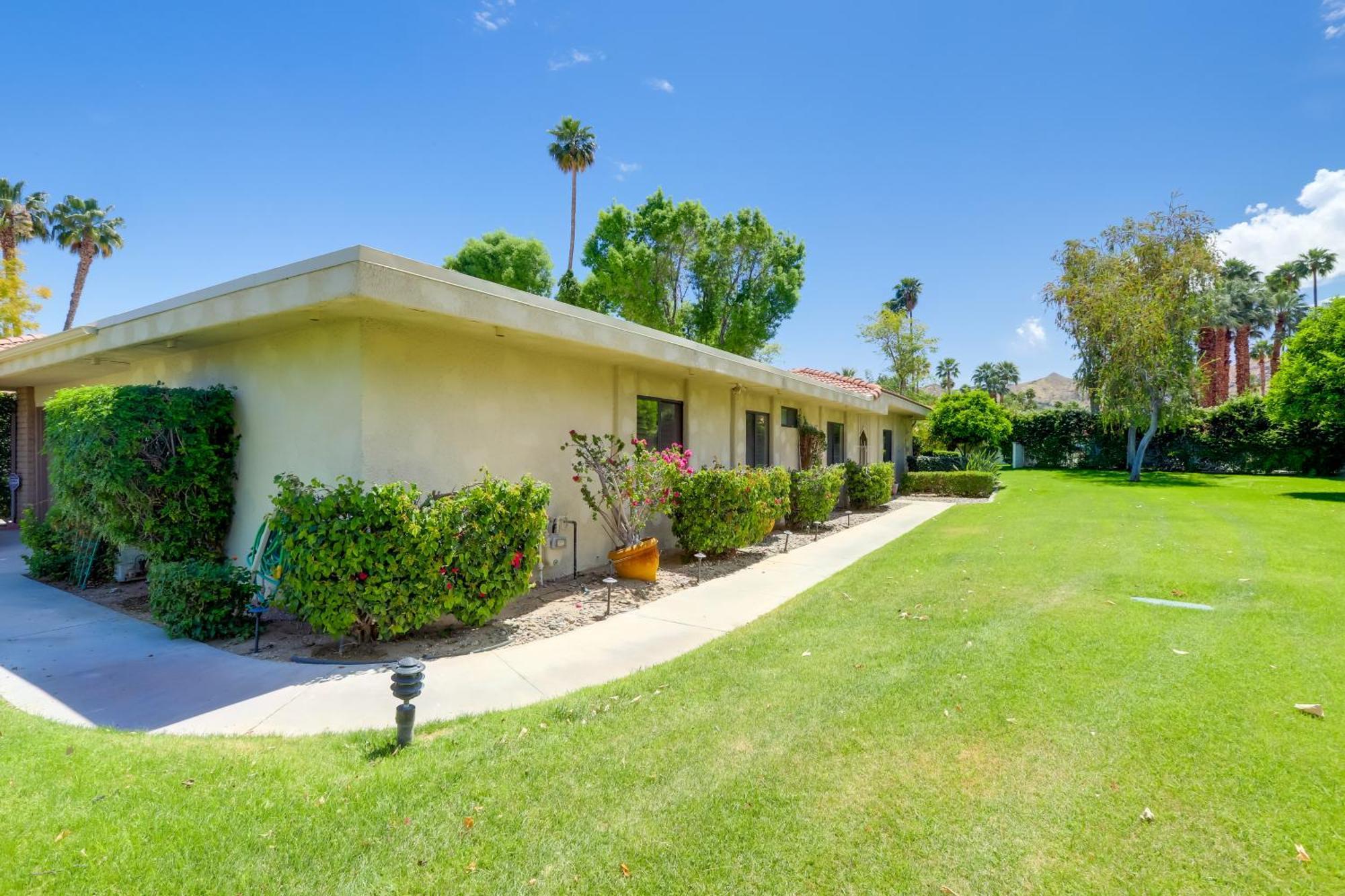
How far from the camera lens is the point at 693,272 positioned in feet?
99.1

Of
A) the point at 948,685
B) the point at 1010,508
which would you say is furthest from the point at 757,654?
the point at 1010,508

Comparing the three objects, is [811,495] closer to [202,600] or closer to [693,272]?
[202,600]

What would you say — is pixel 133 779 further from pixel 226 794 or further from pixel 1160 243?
pixel 1160 243

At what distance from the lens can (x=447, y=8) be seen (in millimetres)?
9602

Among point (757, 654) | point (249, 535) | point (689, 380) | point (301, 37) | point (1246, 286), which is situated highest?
point (1246, 286)

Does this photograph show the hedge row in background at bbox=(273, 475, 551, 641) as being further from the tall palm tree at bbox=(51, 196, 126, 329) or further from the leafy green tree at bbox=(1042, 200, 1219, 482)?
the tall palm tree at bbox=(51, 196, 126, 329)

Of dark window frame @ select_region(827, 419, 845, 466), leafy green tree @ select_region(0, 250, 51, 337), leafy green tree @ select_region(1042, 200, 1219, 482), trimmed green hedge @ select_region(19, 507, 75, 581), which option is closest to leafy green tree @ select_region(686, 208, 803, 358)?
leafy green tree @ select_region(1042, 200, 1219, 482)

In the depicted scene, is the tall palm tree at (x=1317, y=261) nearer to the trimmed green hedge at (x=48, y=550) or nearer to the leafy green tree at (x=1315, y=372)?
the leafy green tree at (x=1315, y=372)

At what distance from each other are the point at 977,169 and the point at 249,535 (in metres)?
16.7

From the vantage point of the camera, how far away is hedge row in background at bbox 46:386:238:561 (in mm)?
5824

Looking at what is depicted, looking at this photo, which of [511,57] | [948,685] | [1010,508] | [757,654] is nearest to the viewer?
[948,685]

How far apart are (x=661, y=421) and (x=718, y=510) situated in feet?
6.43

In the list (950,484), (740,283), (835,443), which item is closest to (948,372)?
(740,283)

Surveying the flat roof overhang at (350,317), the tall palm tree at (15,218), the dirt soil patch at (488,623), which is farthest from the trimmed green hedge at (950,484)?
the tall palm tree at (15,218)
